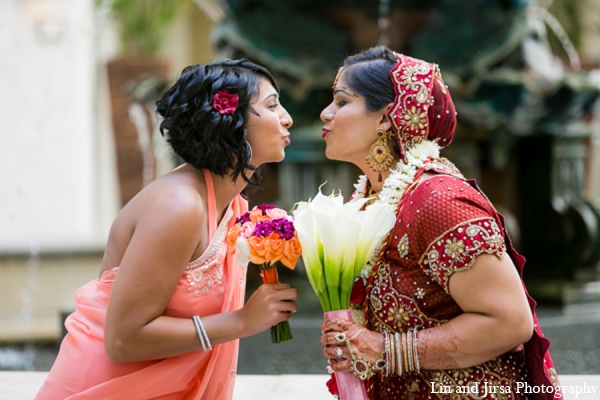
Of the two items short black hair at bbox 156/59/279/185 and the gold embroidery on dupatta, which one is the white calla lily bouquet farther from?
short black hair at bbox 156/59/279/185

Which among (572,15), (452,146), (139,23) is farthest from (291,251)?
(572,15)

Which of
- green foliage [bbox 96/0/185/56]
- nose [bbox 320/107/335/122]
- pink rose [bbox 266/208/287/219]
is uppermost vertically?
green foliage [bbox 96/0/185/56]

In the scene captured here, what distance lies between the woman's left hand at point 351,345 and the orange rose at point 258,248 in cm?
31

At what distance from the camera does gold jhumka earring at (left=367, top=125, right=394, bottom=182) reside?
2707mm

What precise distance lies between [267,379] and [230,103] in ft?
5.87

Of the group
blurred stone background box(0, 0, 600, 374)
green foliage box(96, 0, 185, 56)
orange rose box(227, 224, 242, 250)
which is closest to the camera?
orange rose box(227, 224, 242, 250)

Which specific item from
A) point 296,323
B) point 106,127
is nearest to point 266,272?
point 296,323

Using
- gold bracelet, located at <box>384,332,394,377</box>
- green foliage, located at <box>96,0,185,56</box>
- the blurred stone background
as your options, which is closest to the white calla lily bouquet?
gold bracelet, located at <box>384,332,394,377</box>

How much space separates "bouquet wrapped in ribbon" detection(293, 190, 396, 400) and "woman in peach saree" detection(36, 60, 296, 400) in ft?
0.48

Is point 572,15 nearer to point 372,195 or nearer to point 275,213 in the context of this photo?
point 372,195

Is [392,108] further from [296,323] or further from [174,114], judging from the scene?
[296,323]

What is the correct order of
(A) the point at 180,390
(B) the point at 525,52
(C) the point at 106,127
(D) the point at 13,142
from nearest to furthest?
(A) the point at 180,390, (B) the point at 525,52, (D) the point at 13,142, (C) the point at 106,127

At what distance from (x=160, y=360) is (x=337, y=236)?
2.48ft

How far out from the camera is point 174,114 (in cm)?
258
